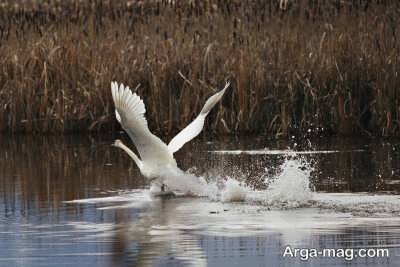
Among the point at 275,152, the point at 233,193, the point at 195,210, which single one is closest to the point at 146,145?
the point at 233,193

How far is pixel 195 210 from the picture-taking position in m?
12.3

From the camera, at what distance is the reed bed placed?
727 inches

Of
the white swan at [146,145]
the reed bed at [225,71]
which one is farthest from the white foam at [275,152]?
the white swan at [146,145]

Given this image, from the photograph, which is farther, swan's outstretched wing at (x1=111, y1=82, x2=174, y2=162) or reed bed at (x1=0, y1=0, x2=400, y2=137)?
reed bed at (x1=0, y1=0, x2=400, y2=137)

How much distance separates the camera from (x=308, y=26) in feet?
66.2

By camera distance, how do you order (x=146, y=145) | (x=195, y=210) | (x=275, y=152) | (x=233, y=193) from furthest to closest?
(x=275, y=152) < (x=146, y=145) < (x=233, y=193) < (x=195, y=210)

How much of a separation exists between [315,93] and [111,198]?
5.80 m

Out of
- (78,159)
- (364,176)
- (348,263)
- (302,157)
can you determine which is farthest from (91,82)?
(348,263)

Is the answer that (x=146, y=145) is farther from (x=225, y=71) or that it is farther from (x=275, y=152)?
(x=225, y=71)

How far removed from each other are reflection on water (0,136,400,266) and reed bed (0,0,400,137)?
30.0 inches

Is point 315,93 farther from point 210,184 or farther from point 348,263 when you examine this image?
point 348,263

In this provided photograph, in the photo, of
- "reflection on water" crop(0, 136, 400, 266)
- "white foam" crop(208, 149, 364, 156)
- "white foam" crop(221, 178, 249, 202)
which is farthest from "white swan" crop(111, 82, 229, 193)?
"white foam" crop(208, 149, 364, 156)

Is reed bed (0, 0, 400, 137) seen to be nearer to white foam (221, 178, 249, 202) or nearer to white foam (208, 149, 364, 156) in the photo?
white foam (208, 149, 364, 156)

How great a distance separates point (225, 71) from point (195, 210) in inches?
276
